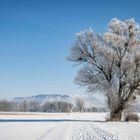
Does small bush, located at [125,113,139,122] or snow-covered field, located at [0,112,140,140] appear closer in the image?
snow-covered field, located at [0,112,140,140]

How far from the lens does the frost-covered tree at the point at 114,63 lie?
3659 centimetres

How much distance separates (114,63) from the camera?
1479 inches

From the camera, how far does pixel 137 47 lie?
37.1 m

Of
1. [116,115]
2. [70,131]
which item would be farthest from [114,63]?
[70,131]

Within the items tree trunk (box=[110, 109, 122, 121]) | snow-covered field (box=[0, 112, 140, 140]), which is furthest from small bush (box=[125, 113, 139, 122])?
snow-covered field (box=[0, 112, 140, 140])

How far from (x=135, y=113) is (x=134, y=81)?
16.6ft

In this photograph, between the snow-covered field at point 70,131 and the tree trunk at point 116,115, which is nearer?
the snow-covered field at point 70,131

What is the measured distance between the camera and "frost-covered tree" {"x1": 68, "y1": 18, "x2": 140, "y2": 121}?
36594 mm

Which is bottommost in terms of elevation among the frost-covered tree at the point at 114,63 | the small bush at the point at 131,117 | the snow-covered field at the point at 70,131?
the snow-covered field at the point at 70,131

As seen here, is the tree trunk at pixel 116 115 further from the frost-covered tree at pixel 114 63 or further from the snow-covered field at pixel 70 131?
the snow-covered field at pixel 70 131

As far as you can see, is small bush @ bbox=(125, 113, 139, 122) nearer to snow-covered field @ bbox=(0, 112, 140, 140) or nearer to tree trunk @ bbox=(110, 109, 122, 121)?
tree trunk @ bbox=(110, 109, 122, 121)

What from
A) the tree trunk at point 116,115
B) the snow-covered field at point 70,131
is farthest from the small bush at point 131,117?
the snow-covered field at point 70,131

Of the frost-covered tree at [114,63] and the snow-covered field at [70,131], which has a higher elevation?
the frost-covered tree at [114,63]

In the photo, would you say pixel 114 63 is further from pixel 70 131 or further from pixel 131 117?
pixel 70 131
